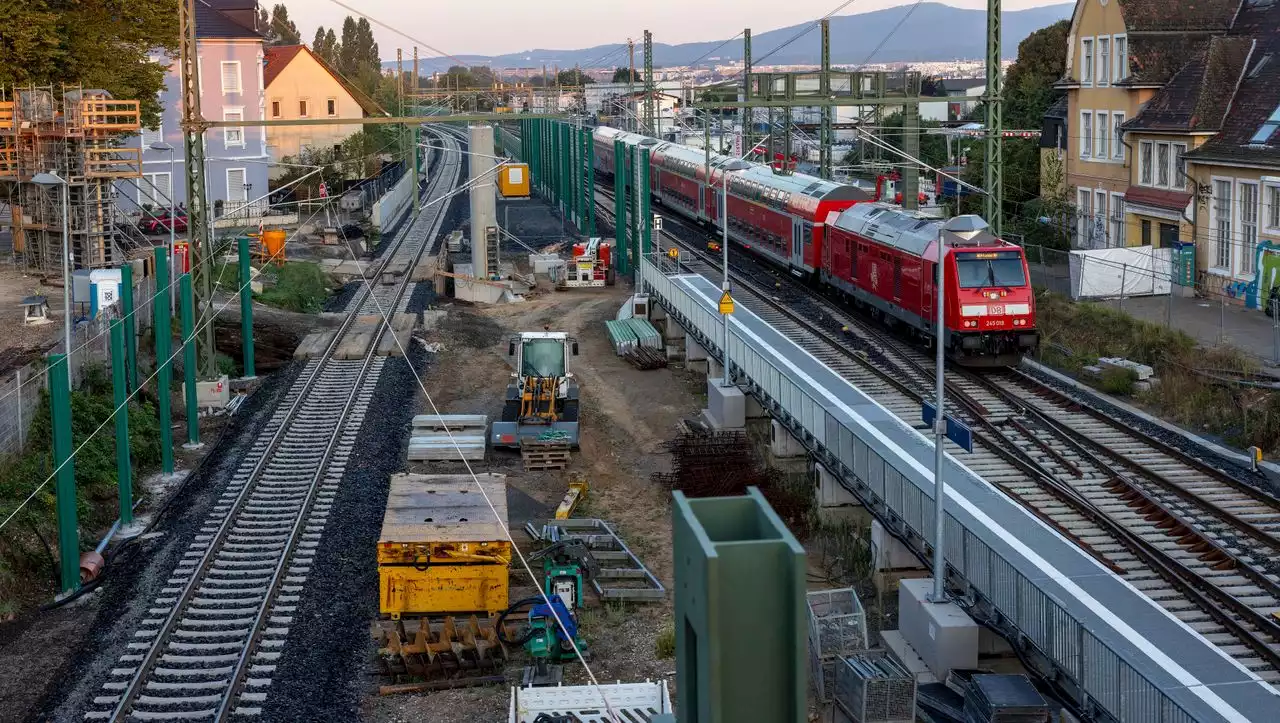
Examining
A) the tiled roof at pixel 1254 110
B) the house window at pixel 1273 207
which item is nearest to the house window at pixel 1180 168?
the tiled roof at pixel 1254 110

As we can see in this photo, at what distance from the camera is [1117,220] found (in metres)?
43.8

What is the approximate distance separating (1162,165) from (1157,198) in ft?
3.53

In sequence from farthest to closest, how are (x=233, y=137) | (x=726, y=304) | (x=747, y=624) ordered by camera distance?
(x=233, y=137), (x=726, y=304), (x=747, y=624)

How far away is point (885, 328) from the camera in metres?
34.2

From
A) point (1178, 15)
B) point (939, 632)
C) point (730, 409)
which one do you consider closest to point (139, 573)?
point (939, 632)

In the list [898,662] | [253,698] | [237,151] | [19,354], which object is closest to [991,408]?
[898,662]

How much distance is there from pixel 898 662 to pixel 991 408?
11.6m

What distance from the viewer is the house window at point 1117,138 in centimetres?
4375

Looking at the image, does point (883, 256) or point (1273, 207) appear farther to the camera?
point (1273, 207)

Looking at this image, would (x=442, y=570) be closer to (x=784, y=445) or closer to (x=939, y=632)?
(x=939, y=632)

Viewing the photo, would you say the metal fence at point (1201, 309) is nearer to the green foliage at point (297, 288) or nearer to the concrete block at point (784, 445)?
the concrete block at point (784, 445)

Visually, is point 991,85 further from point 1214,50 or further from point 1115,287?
point 1214,50

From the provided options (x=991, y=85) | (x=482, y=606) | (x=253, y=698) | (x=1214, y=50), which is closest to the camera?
(x=253, y=698)

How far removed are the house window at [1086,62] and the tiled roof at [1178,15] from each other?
94.8 inches
